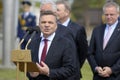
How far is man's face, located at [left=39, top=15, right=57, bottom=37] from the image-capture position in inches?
269

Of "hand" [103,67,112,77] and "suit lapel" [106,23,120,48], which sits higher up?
"suit lapel" [106,23,120,48]

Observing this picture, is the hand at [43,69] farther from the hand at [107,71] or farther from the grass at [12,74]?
the grass at [12,74]

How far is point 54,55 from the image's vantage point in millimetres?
6840

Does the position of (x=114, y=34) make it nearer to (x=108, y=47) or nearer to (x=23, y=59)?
(x=108, y=47)

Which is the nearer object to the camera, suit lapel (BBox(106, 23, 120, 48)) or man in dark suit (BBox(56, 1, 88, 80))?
suit lapel (BBox(106, 23, 120, 48))

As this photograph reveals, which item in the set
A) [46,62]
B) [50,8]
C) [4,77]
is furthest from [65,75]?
[4,77]

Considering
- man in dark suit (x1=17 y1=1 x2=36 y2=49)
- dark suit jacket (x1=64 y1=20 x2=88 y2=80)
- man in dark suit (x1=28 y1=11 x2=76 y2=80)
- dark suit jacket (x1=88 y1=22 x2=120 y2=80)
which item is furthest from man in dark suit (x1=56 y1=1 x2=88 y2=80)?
man in dark suit (x1=17 y1=1 x2=36 y2=49)

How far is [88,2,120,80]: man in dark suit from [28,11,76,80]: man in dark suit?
1.31 meters

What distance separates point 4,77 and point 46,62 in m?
8.17

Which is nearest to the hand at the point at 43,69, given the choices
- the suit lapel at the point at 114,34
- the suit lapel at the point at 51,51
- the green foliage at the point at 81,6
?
the suit lapel at the point at 51,51

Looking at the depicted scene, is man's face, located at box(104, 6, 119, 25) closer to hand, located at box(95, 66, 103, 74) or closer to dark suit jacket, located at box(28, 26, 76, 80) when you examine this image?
hand, located at box(95, 66, 103, 74)

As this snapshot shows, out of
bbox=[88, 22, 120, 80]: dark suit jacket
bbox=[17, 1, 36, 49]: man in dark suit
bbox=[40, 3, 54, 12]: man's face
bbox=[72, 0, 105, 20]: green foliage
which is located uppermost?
bbox=[40, 3, 54, 12]: man's face

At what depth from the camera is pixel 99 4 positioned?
70500mm

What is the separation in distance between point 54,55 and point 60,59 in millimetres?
89
